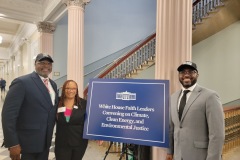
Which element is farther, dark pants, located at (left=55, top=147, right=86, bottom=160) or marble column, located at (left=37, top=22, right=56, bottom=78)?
marble column, located at (left=37, top=22, right=56, bottom=78)

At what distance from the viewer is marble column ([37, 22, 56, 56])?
28.6ft

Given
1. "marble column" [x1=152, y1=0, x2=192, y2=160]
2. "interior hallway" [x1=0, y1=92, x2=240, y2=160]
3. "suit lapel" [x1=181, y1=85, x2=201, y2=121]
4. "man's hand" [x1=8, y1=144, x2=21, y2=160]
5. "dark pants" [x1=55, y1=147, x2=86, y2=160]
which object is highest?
"marble column" [x1=152, y1=0, x2=192, y2=160]

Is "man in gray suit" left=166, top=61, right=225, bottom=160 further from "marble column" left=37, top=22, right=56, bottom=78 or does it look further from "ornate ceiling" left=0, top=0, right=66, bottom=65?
"marble column" left=37, top=22, right=56, bottom=78

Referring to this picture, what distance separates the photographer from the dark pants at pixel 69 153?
2359 millimetres

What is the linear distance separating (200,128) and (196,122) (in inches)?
2.4

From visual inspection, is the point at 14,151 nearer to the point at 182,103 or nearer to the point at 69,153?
the point at 69,153

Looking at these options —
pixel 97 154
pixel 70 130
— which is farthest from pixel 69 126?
pixel 97 154

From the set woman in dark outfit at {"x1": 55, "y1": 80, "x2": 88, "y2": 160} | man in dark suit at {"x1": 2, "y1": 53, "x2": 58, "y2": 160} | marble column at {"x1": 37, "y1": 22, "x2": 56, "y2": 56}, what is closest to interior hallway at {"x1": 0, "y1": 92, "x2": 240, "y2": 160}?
woman in dark outfit at {"x1": 55, "y1": 80, "x2": 88, "y2": 160}

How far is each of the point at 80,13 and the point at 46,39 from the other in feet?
12.1

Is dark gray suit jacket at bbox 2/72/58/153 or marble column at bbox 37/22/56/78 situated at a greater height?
marble column at bbox 37/22/56/78

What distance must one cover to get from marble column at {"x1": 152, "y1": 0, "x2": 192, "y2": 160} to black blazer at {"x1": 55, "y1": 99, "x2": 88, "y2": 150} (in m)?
1.03

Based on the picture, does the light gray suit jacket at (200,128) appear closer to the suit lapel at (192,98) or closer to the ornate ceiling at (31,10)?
the suit lapel at (192,98)

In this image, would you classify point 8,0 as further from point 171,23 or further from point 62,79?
point 171,23

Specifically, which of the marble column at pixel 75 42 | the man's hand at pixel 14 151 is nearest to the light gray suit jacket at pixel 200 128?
the man's hand at pixel 14 151
